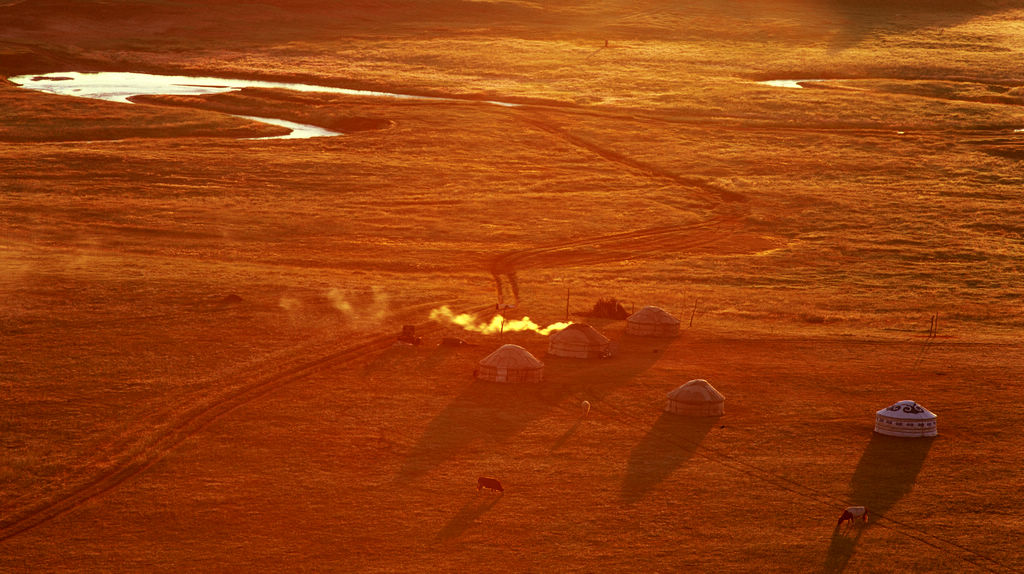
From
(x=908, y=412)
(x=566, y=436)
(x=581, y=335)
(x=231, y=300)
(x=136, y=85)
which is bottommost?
(x=566, y=436)

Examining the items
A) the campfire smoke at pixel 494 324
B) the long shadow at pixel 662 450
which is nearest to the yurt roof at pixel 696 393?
the long shadow at pixel 662 450

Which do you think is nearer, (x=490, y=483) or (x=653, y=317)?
(x=490, y=483)

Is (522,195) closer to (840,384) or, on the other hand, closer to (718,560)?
(840,384)

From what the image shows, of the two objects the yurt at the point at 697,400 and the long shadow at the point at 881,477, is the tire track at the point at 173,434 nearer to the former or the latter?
the yurt at the point at 697,400

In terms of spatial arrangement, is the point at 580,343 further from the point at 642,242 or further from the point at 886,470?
the point at 642,242

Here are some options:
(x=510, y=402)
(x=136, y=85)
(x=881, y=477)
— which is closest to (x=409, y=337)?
(x=510, y=402)
